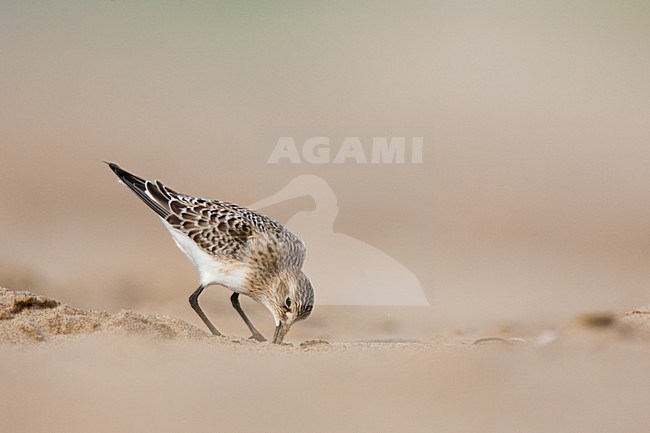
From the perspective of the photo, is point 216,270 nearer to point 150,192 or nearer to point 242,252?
point 242,252

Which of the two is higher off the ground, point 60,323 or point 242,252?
point 242,252

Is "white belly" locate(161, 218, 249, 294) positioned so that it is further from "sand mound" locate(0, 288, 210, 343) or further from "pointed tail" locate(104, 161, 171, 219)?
"sand mound" locate(0, 288, 210, 343)

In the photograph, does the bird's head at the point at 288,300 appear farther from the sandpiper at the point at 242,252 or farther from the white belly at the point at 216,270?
the white belly at the point at 216,270

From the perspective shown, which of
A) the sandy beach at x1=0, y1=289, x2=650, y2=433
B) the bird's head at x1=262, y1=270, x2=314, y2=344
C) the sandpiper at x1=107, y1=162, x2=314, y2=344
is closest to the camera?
the sandy beach at x1=0, y1=289, x2=650, y2=433

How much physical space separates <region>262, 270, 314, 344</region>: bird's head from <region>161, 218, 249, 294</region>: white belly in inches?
13.0

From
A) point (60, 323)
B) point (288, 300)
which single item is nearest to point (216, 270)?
point (288, 300)

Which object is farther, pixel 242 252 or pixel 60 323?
pixel 242 252

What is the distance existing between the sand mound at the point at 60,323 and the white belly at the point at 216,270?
1.05m

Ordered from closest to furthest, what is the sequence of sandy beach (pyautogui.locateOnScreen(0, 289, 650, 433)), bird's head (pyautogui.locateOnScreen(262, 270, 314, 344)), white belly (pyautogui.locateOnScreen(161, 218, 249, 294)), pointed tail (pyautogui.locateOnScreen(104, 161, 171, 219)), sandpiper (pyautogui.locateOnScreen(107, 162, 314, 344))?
sandy beach (pyautogui.locateOnScreen(0, 289, 650, 433)), bird's head (pyautogui.locateOnScreen(262, 270, 314, 344)), sandpiper (pyautogui.locateOnScreen(107, 162, 314, 344)), white belly (pyautogui.locateOnScreen(161, 218, 249, 294)), pointed tail (pyautogui.locateOnScreen(104, 161, 171, 219))

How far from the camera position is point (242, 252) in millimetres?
8781

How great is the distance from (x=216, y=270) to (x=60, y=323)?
6.34 feet

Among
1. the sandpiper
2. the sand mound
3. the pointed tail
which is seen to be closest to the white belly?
the sandpiper

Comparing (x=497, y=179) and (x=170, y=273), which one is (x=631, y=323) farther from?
(x=497, y=179)

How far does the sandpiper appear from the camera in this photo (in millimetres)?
8609
